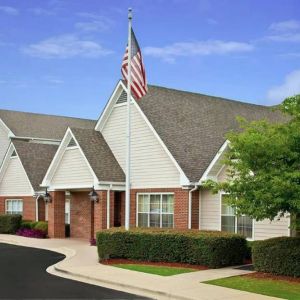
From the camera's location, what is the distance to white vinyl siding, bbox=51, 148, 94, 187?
28.0 metres

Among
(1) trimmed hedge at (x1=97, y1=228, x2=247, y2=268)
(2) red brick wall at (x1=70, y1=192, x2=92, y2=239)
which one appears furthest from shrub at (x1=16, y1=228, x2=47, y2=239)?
(1) trimmed hedge at (x1=97, y1=228, x2=247, y2=268)

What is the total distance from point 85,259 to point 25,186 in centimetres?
1704

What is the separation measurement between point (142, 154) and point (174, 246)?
8.36 m

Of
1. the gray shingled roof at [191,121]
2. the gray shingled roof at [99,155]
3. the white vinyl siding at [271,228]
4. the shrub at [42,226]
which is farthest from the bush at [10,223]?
the white vinyl siding at [271,228]

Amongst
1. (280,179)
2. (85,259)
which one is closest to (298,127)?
(280,179)

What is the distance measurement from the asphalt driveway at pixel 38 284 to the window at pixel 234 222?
689 centimetres

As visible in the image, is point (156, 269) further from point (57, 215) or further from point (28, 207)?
point (28, 207)

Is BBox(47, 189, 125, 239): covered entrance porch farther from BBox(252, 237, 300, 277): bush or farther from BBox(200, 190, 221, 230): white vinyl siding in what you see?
BBox(252, 237, 300, 277): bush

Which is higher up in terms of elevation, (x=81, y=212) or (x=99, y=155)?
(x=99, y=155)

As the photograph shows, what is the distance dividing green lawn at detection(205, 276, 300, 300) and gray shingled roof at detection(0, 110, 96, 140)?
33557mm

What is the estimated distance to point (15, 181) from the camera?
37.4 metres

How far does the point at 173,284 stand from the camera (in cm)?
1458

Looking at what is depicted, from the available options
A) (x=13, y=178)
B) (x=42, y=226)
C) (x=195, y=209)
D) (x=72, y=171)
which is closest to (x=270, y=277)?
(x=195, y=209)

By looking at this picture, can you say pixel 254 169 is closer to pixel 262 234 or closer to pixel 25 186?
pixel 262 234
